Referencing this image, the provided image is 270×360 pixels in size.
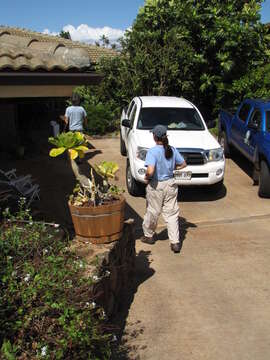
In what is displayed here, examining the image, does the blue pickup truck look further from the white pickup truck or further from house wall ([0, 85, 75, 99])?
house wall ([0, 85, 75, 99])

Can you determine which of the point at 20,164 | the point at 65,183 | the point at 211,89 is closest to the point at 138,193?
the point at 65,183

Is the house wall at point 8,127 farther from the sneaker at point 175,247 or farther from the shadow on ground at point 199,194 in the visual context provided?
the sneaker at point 175,247

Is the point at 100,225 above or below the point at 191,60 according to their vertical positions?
below

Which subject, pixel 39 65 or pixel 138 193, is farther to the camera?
pixel 138 193

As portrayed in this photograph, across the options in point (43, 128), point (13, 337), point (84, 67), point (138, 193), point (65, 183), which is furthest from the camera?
point (43, 128)

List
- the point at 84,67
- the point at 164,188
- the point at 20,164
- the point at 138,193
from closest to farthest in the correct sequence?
the point at 84,67
the point at 164,188
the point at 138,193
the point at 20,164

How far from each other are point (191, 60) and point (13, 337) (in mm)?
14191

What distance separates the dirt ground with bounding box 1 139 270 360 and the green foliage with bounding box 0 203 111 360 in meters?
0.94

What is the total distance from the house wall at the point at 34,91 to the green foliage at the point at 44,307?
1261 millimetres

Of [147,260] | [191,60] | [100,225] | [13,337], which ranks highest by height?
[191,60]

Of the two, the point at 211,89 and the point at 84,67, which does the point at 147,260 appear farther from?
the point at 211,89

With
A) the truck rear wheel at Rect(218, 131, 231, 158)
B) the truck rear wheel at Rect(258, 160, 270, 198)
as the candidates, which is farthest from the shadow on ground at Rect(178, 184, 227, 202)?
the truck rear wheel at Rect(218, 131, 231, 158)

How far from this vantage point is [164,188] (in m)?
5.90

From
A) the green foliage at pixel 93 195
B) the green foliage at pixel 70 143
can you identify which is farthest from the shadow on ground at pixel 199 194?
the green foliage at pixel 70 143
